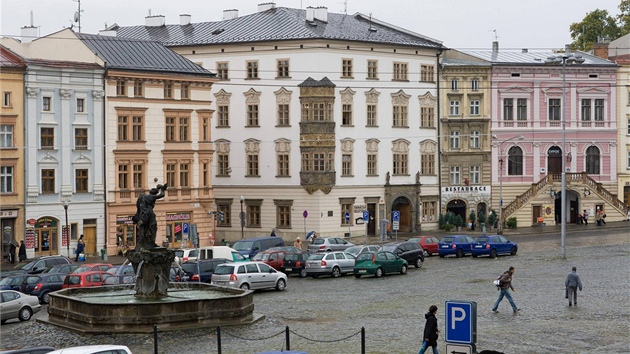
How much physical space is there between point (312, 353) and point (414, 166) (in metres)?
56.5

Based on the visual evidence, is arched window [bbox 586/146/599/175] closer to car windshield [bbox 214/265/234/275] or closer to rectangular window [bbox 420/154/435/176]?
rectangular window [bbox 420/154/435/176]

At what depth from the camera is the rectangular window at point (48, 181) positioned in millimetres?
66000

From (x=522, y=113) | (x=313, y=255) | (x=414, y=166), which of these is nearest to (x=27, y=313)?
(x=313, y=255)

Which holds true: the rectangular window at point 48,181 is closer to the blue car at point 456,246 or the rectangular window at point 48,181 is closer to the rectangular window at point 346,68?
the blue car at point 456,246

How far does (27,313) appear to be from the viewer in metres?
39.9

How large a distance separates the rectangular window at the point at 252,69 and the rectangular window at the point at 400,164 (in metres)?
12.2

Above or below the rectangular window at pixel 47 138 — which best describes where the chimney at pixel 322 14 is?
above

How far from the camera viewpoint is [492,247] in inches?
2474

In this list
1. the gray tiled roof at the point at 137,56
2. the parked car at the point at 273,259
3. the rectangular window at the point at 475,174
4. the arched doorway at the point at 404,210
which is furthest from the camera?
the rectangular window at the point at 475,174

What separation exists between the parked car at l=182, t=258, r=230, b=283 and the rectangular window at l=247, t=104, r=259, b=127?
32.5 meters

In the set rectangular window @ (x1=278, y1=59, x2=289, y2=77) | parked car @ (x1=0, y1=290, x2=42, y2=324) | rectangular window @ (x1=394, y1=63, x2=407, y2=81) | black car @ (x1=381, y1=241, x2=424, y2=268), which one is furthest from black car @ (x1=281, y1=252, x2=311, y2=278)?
rectangular window @ (x1=394, y1=63, x2=407, y2=81)

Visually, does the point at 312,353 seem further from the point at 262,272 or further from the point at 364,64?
the point at 364,64

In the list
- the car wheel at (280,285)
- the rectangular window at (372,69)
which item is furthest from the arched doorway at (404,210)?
the car wheel at (280,285)

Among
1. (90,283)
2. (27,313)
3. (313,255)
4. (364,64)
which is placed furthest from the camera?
(364,64)
